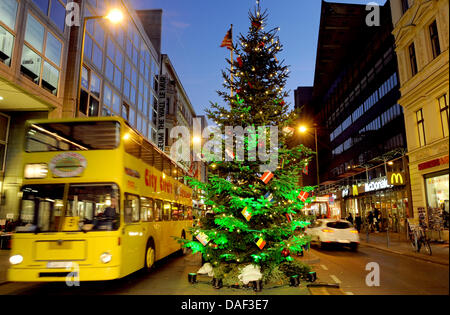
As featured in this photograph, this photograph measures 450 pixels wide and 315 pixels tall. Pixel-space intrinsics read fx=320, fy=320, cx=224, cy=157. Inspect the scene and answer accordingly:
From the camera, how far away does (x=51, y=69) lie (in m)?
20.7

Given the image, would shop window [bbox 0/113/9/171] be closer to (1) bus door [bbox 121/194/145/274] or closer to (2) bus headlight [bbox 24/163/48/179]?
(2) bus headlight [bbox 24/163/48/179]

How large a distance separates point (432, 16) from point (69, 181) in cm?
754

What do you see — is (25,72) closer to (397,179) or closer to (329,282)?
(329,282)

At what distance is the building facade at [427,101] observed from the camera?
2.19 m

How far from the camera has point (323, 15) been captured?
49625 mm

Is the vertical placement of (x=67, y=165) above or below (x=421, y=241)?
above

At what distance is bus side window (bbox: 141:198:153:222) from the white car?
8.76m

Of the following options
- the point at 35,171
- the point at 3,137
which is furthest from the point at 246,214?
the point at 3,137

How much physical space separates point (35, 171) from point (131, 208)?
7.99ft

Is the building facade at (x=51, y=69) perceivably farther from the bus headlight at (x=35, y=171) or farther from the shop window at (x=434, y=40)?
the shop window at (x=434, y=40)

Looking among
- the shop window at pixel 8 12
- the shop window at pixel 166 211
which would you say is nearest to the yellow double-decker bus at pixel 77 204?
the shop window at pixel 166 211
